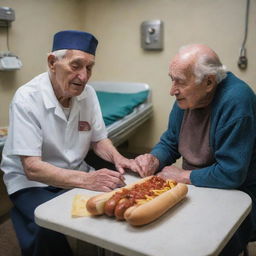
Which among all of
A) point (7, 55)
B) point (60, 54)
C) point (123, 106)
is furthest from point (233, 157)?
point (7, 55)

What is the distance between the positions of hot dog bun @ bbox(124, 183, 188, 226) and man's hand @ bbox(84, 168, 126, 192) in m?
0.24

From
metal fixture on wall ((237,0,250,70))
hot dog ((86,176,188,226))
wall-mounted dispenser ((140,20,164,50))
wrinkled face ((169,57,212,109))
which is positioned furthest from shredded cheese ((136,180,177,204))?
wall-mounted dispenser ((140,20,164,50))

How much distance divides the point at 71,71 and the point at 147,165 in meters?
0.55

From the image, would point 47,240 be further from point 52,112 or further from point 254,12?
point 254,12

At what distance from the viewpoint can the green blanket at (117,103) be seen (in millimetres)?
2244

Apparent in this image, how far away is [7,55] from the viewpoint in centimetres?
213

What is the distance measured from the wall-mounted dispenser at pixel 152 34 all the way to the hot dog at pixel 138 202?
180 cm

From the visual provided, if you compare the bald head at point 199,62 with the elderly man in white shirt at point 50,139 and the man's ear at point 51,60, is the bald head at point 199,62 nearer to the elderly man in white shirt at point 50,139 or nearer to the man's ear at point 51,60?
the elderly man in white shirt at point 50,139

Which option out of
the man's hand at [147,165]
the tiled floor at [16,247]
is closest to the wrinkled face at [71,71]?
the man's hand at [147,165]

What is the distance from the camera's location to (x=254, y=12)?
2.27 metres

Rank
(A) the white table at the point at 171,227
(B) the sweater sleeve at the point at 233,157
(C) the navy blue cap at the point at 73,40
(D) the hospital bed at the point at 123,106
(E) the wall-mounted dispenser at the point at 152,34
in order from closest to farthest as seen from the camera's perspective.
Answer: (A) the white table at the point at 171,227 → (B) the sweater sleeve at the point at 233,157 → (C) the navy blue cap at the point at 73,40 → (D) the hospital bed at the point at 123,106 → (E) the wall-mounted dispenser at the point at 152,34

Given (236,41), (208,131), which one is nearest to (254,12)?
(236,41)

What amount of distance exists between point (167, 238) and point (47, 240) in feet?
2.40

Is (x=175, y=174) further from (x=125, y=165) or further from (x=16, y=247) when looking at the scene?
(x=16, y=247)
